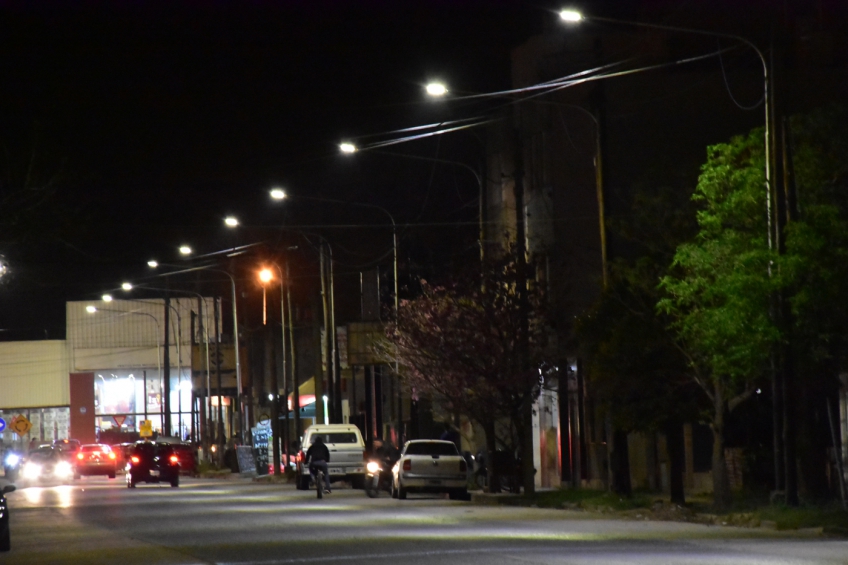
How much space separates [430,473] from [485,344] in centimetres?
389

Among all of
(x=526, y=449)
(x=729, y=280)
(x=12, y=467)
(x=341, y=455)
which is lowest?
(x=12, y=467)

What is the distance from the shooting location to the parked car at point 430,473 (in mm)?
35062

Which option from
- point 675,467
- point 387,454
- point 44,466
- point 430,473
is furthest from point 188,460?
point 675,467

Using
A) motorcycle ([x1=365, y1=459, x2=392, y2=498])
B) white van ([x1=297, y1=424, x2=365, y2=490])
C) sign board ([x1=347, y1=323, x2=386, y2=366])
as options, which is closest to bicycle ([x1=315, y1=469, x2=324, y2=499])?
motorcycle ([x1=365, y1=459, x2=392, y2=498])

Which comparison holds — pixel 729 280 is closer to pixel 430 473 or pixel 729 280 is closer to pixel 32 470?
pixel 430 473

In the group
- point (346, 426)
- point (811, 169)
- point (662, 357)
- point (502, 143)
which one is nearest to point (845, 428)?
point (662, 357)

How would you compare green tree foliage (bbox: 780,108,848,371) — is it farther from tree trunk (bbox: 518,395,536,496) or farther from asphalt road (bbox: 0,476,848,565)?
tree trunk (bbox: 518,395,536,496)

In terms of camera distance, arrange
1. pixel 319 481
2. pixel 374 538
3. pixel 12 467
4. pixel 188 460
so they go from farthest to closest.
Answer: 1. pixel 188 460
2. pixel 12 467
3. pixel 319 481
4. pixel 374 538

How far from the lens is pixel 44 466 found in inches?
2318

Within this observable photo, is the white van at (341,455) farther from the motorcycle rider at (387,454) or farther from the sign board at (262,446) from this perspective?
the sign board at (262,446)

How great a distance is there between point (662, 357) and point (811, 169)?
4.98 metres

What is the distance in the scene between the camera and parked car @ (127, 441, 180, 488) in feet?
156

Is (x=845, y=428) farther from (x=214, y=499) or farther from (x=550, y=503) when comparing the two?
(x=214, y=499)

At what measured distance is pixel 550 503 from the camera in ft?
104
